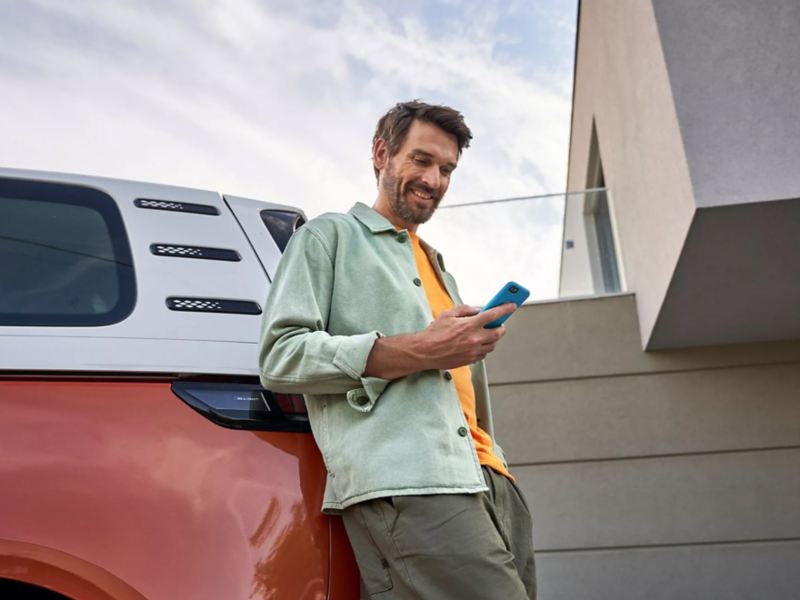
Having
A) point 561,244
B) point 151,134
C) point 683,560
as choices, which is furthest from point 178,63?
point 683,560

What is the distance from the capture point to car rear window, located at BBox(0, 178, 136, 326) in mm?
1361

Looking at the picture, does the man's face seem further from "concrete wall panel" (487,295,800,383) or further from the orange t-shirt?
"concrete wall panel" (487,295,800,383)

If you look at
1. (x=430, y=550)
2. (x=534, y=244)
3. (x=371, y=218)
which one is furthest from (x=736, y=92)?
(x=430, y=550)

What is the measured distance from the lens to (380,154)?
165 centimetres

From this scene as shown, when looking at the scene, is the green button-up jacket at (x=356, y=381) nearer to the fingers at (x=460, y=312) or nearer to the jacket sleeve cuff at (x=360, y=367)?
the jacket sleeve cuff at (x=360, y=367)

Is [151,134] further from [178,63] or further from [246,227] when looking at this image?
[246,227]

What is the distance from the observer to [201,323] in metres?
1.34

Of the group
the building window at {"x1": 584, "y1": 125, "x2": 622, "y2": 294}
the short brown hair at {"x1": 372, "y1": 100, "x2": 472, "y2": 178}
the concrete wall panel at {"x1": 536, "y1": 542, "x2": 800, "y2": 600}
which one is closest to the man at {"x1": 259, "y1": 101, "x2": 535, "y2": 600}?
the short brown hair at {"x1": 372, "y1": 100, "x2": 472, "y2": 178}

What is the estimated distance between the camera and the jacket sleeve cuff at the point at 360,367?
1.22 meters

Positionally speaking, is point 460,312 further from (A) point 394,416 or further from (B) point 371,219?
(B) point 371,219

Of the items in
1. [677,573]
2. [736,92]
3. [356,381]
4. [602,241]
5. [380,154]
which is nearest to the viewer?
[356,381]

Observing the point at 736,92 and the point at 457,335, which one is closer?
the point at 457,335

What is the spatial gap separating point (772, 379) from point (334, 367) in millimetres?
5217

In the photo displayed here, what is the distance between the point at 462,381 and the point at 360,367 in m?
0.33
